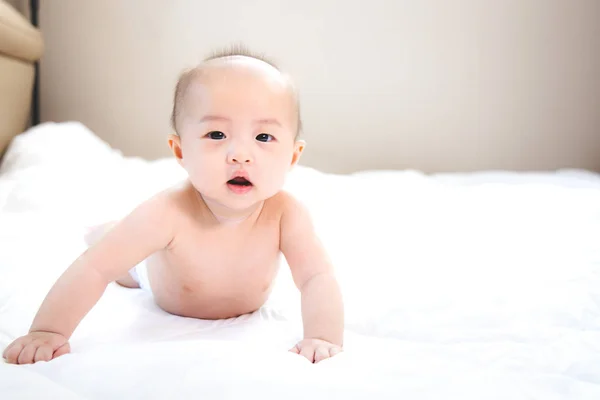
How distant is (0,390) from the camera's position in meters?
0.46

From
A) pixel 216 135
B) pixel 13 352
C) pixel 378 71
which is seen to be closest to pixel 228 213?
pixel 216 135

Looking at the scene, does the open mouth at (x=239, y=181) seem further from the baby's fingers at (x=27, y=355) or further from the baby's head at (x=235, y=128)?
the baby's fingers at (x=27, y=355)

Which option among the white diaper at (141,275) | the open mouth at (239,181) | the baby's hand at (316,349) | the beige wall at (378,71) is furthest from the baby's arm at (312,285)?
the beige wall at (378,71)

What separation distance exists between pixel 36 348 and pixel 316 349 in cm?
33

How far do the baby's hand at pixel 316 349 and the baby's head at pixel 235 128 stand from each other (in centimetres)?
21

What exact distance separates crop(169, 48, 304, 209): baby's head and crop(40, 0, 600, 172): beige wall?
1.50m

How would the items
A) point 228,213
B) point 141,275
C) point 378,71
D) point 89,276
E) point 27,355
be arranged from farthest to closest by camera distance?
point 378,71, point 141,275, point 228,213, point 89,276, point 27,355

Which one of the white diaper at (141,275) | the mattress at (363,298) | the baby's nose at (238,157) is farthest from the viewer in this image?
the white diaper at (141,275)

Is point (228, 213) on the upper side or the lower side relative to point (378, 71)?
lower

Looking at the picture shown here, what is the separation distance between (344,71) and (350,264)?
53.1 inches

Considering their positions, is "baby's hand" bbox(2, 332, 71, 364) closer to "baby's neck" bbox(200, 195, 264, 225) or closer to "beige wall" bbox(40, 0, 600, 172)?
"baby's neck" bbox(200, 195, 264, 225)

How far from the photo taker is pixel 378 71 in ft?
7.52

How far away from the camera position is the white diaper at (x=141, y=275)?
958 millimetres

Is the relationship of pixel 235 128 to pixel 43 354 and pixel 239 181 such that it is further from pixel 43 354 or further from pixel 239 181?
pixel 43 354
